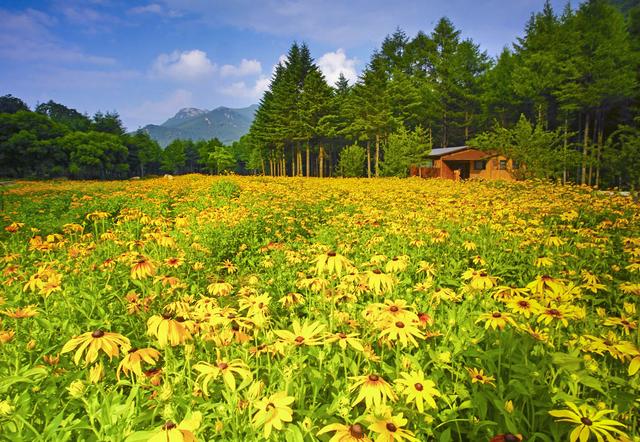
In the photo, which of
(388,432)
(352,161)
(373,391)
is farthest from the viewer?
(352,161)

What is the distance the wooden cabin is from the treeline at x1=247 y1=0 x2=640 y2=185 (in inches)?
65.1

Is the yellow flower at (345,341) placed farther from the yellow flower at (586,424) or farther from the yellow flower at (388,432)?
the yellow flower at (586,424)

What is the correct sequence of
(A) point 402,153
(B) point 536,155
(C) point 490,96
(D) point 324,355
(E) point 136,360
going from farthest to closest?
(C) point 490,96, (A) point 402,153, (B) point 536,155, (D) point 324,355, (E) point 136,360

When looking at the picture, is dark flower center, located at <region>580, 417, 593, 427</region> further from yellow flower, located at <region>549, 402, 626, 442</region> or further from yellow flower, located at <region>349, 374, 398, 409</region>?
yellow flower, located at <region>349, 374, 398, 409</region>

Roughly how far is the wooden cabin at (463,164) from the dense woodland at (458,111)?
2665 millimetres

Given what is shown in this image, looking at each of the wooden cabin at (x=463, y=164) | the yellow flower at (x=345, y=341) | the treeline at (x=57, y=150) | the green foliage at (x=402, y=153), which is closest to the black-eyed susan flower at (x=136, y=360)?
the yellow flower at (x=345, y=341)

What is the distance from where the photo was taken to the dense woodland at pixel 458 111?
27.7 meters

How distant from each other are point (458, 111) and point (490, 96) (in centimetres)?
649

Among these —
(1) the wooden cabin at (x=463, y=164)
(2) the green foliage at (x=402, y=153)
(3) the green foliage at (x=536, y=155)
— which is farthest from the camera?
(1) the wooden cabin at (x=463, y=164)

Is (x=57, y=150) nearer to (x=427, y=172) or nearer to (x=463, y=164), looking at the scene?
(x=427, y=172)

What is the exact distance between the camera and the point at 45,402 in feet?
7.64

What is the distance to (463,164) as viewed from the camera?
Result: 37.2 metres

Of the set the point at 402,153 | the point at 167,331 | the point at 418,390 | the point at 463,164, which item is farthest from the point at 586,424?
the point at 463,164

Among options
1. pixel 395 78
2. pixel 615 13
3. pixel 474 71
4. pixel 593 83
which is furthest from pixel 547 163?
pixel 474 71
